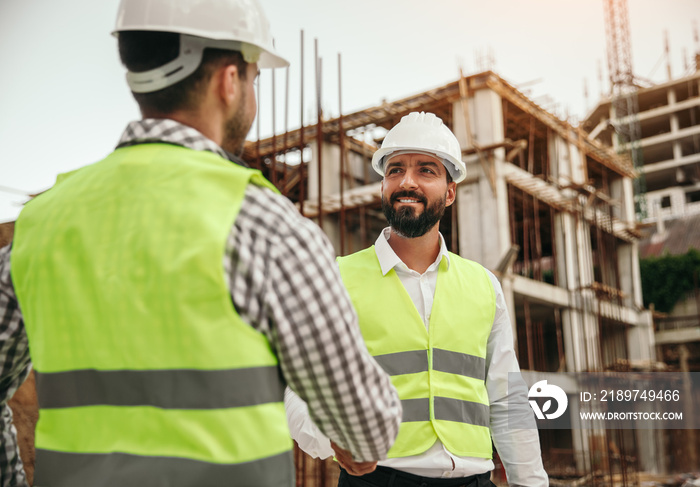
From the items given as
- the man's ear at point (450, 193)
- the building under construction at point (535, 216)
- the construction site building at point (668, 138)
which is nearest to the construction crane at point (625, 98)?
the construction site building at point (668, 138)

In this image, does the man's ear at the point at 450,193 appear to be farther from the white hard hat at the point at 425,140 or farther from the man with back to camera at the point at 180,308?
the man with back to camera at the point at 180,308

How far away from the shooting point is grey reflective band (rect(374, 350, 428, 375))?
8.93 ft

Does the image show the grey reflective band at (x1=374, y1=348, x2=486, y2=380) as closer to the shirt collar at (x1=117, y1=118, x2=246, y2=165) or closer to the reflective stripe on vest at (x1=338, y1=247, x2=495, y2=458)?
the reflective stripe on vest at (x1=338, y1=247, x2=495, y2=458)

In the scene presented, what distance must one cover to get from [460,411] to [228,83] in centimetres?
182

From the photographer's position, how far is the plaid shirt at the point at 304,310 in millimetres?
1195

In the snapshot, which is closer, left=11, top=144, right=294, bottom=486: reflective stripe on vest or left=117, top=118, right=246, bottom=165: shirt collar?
left=11, top=144, right=294, bottom=486: reflective stripe on vest

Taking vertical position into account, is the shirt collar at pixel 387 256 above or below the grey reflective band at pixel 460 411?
above

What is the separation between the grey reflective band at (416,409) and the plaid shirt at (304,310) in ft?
4.38

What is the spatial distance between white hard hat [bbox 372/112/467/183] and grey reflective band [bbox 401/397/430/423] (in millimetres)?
1181

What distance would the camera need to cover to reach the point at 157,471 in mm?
1146

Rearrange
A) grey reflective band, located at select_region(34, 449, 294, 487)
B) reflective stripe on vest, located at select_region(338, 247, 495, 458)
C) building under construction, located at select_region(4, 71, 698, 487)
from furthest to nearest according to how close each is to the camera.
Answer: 1. building under construction, located at select_region(4, 71, 698, 487)
2. reflective stripe on vest, located at select_region(338, 247, 495, 458)
3. grey reflective band, located at select_region(34, 449, 294, 487)

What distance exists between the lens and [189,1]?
1.38m

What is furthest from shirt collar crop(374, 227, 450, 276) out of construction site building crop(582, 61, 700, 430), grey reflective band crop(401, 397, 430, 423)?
construction site building crop(582, 61, 700, 430)

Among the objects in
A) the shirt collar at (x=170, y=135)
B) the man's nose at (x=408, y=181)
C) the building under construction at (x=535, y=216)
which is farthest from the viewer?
the building under construction at (x=535, y=216)
